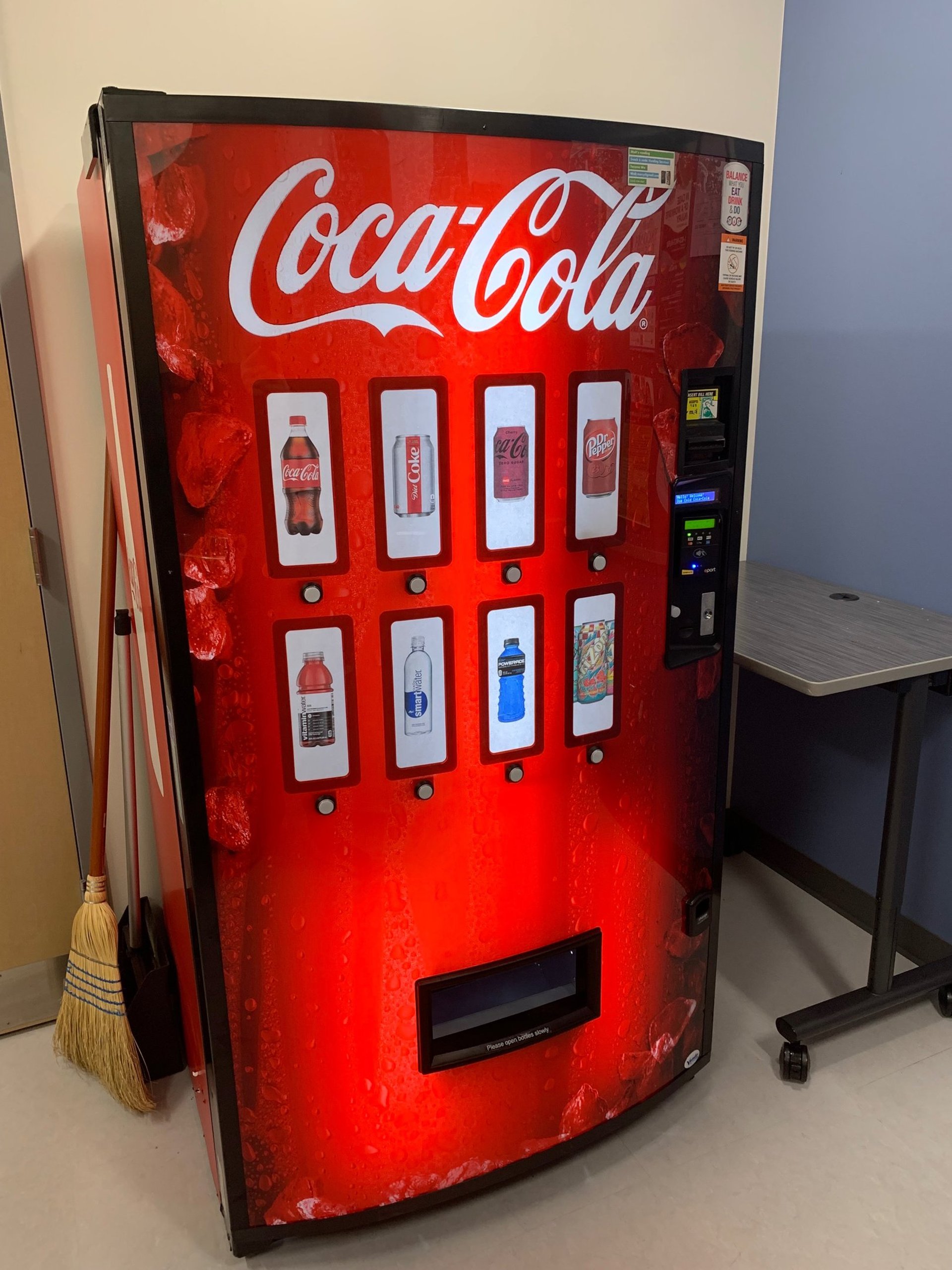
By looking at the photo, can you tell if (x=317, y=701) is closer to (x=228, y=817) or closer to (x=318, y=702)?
(x=318, y=702)

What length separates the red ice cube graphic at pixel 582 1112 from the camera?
1813 mm

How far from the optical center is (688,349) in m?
1.55

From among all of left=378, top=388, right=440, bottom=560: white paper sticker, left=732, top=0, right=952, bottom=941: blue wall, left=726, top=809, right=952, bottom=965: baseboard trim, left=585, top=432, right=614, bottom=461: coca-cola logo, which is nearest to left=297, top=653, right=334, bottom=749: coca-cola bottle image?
left=378, top=388, right=440, bottom=560: white paper sticker

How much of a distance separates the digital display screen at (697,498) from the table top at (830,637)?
44 cm

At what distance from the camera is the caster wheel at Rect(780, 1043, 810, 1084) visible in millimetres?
2090

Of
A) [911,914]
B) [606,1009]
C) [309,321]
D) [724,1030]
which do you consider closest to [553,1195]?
[606,1009]

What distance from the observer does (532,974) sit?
1758mm

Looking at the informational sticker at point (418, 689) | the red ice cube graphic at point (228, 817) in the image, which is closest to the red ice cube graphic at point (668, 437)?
the informational sticker at point (418, 689)

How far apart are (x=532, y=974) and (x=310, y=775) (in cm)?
63

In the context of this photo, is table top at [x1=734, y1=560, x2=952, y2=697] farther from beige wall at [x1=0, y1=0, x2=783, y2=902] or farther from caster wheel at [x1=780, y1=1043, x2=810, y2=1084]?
beige wall at [x1=0, y1=0, x2=783, y2=902]

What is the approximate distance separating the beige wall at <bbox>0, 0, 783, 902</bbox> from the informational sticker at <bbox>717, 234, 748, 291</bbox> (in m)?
0.94

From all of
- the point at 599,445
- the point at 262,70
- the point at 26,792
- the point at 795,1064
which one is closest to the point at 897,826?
the point at 795,1064

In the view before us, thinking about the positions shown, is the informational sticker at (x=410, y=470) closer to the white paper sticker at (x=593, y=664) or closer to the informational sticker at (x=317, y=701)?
the informational sticker at (x=317, y=701)

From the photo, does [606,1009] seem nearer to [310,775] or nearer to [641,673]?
[641,673]
